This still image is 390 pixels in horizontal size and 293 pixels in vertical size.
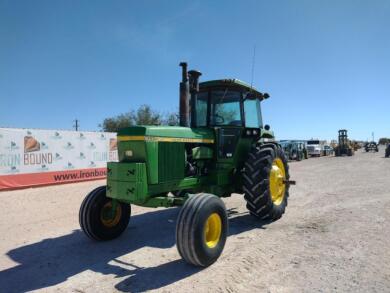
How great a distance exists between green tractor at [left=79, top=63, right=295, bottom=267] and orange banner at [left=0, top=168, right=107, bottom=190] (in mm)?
7923

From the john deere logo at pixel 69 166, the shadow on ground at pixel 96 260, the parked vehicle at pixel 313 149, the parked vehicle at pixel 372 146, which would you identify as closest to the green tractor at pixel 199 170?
the shadow on ground at pixel 96 260

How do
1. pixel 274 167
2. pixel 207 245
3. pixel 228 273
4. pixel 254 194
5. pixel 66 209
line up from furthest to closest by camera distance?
1. pixel 66 209
2. pixel 274 167
3. pixel 254 194
4. pixel 207 245
5. pixel 228 273

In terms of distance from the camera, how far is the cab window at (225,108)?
652 cm

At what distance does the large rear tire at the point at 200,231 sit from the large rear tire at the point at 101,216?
73.6 inches

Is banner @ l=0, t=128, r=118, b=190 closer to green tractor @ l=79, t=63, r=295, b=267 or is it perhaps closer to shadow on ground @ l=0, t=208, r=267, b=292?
shadow on ground @ l=0, t=208, r=267, b=292

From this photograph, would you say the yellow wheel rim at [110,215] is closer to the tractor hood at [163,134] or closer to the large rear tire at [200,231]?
the tractor hood at [163,134]

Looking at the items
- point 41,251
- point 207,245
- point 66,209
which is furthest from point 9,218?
point 207,245

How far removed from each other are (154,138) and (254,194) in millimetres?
2260

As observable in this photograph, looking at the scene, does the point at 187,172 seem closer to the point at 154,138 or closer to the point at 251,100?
the point at 154,138

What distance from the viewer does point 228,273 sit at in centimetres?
417

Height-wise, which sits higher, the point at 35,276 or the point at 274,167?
the point at 274,167

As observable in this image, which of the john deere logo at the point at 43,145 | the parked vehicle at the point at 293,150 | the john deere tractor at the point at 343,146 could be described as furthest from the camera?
the john deere tractor at the point at 343,146

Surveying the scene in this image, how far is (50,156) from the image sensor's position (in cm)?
1355

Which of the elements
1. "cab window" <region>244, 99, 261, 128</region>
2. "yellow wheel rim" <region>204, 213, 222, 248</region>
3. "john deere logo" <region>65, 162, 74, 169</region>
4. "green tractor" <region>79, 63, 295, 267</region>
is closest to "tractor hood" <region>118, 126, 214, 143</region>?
"green tractor" <region>79, 63, 295, 267</region>
